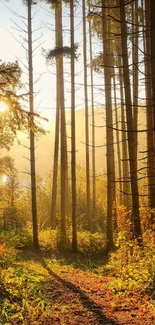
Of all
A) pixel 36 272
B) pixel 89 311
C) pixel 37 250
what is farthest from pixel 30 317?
pixel 37 250

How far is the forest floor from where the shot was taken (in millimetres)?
5816

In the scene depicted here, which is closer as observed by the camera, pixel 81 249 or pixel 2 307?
pixel 2 307

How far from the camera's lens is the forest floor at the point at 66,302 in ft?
19.1

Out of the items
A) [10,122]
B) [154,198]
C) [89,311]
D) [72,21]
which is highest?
[72,21]

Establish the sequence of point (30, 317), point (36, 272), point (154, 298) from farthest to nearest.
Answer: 1. point (36, 272)
2. point (154, 298)
3. point (30, 317)

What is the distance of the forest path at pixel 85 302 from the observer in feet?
19.2

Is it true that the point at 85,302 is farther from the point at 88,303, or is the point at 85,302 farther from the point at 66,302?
the point at 66,302

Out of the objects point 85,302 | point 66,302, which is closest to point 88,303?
point 85,302

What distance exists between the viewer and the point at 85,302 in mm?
6992

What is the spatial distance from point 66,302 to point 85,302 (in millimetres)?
418

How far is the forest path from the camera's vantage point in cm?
585

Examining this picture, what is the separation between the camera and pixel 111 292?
24.3 ft

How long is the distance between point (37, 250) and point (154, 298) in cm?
795

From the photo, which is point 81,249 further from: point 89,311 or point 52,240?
point 89,311
